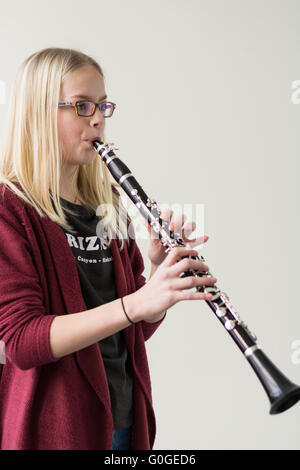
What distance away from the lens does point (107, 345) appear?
122 cm

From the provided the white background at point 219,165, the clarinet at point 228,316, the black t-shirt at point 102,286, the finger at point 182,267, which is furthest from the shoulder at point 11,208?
the white background at point 219,165

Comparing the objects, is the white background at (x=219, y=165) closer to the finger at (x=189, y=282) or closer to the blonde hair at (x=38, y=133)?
the blonde hair at (x=38, y=133)

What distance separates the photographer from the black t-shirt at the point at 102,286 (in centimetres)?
119

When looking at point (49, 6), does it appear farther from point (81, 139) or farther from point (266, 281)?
point (266, 281)

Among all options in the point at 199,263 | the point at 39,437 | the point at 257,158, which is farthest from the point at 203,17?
the point at 39,437

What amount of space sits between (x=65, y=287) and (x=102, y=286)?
140mm

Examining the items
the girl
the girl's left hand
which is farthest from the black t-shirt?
the girl's left hand

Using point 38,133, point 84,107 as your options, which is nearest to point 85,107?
point 84,107

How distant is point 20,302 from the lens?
1.01 metres

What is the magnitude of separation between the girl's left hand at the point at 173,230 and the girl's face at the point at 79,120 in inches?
8.3

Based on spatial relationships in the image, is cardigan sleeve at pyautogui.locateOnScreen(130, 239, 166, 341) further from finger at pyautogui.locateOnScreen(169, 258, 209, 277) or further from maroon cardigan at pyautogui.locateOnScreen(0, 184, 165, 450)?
finger at pyautogui.locateOnScreen(169, 258, 209, 277)

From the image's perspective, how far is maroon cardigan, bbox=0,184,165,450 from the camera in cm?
104

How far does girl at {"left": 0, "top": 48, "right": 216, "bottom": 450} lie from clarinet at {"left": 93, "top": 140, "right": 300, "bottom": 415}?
0.03 meters

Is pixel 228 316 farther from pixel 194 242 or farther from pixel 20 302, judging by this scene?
pixel 20 302
